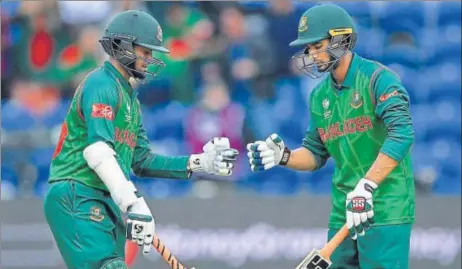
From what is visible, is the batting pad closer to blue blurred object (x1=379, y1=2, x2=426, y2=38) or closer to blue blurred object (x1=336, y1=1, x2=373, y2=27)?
blue blurred object (x1=336, y1=1, x2=373, y2=27)

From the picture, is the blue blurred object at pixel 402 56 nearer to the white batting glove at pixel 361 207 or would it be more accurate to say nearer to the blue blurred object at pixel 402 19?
the blue blurred object at pixel 402 19

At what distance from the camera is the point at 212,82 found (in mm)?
11352

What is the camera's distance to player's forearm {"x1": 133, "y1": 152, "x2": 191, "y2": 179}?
24.6 feet

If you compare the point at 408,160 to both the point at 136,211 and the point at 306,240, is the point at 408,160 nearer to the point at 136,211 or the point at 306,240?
the point at 136,211

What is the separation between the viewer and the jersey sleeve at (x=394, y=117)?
6.80m

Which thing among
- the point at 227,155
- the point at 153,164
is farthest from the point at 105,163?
the point at 227,155

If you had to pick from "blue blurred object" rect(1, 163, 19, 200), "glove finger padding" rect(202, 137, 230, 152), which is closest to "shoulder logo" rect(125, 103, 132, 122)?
"glove finger padding" rect(202, 137, 230, 152)

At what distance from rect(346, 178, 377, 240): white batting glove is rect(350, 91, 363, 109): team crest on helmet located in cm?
53

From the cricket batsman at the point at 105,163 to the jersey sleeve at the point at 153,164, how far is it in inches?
12.4

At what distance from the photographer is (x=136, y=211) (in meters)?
6.46

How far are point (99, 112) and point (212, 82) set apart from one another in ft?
15.7

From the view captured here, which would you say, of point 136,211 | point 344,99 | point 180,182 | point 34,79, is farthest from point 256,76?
point 136,211

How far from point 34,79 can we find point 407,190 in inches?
206

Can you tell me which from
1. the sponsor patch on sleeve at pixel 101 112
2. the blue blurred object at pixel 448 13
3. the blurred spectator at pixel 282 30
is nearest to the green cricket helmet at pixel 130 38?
the sponsor patch on sleeve at pixel 101 112
